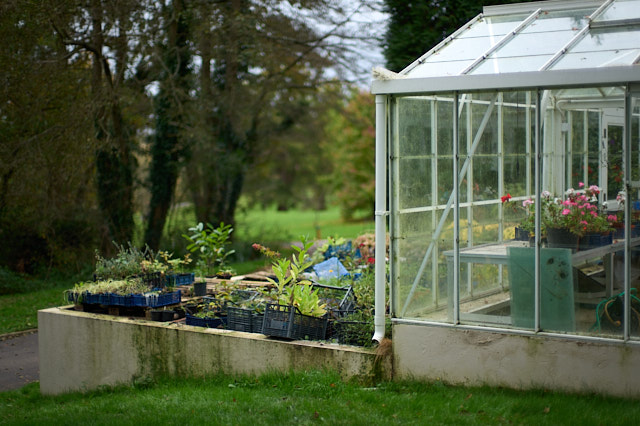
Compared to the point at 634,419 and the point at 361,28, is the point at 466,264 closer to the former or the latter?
the point at 634,419

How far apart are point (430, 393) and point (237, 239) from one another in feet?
51.5

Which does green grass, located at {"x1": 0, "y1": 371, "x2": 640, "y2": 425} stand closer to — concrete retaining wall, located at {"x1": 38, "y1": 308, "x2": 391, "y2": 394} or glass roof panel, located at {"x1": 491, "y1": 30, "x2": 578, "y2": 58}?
concrete retaining wall, located at {"x1": 38, "y1": 308, "x2": 391, "y2": 394}

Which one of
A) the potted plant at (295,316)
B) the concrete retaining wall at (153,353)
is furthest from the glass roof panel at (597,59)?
the potted plant at (295,316)

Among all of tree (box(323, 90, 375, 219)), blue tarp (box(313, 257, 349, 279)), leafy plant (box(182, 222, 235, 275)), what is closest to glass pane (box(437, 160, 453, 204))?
blue tarp (box(313, 257, 349, 279))

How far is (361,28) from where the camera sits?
18.8m

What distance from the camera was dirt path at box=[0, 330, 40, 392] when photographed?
9125 millimetres

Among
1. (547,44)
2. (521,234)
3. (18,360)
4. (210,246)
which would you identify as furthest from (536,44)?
(18,360)

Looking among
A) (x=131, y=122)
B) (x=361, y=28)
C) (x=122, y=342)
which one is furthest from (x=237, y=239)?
(x=122, y=342)

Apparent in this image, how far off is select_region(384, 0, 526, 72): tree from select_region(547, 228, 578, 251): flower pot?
21.7 feet

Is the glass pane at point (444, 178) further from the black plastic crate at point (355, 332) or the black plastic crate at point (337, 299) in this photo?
the black plastic crate at point (337, 299)

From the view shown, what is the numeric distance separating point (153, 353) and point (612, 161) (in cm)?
531

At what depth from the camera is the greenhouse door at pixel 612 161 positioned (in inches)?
229

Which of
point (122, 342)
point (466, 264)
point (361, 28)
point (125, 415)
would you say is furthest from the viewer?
point (361, 28)

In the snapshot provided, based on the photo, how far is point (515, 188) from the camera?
6.83 metres
